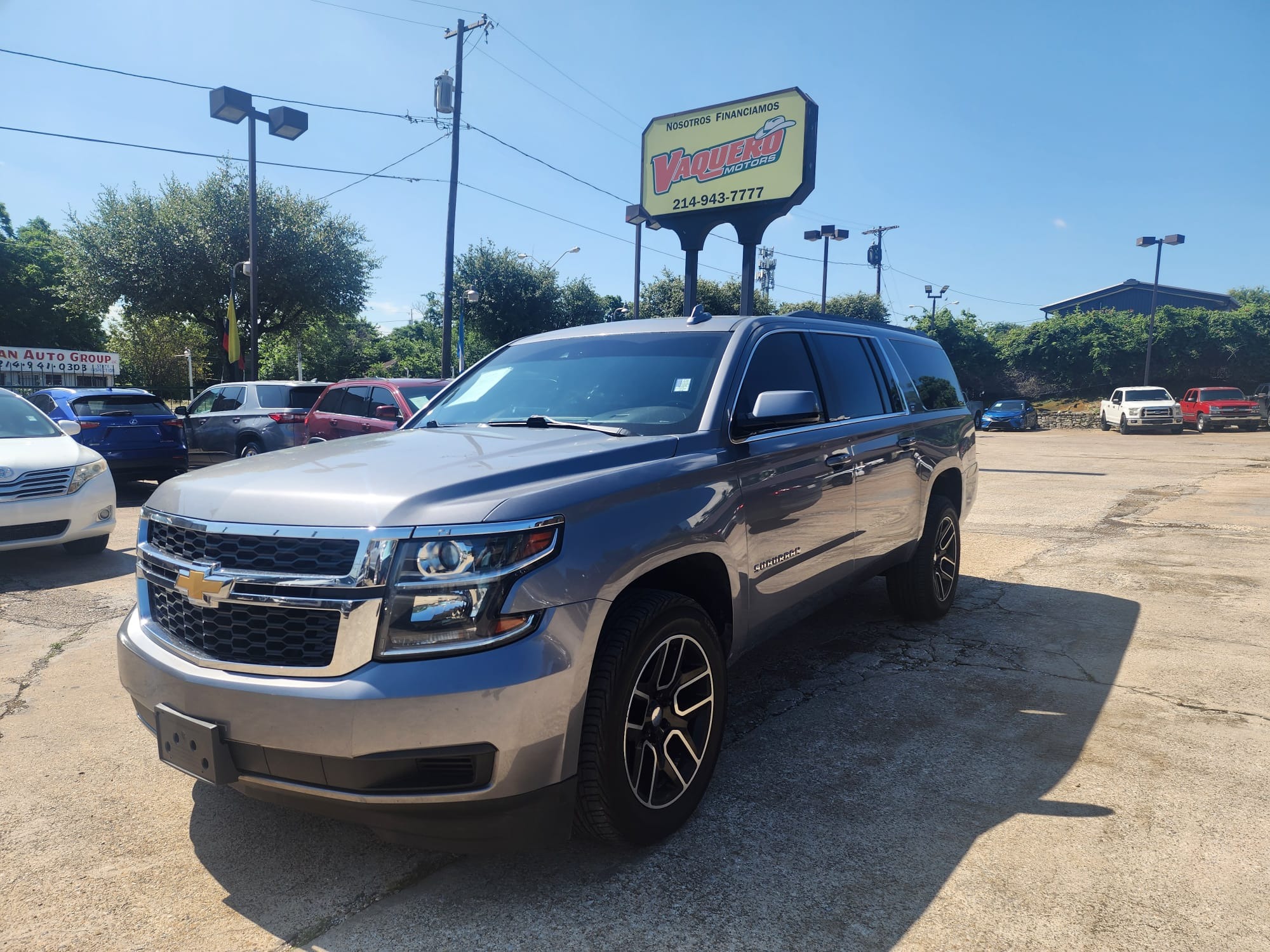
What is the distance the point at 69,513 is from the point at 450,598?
6376mm

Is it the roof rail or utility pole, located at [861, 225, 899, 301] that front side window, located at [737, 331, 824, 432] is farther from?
utility pole, located at [861, 225, 899, 301]

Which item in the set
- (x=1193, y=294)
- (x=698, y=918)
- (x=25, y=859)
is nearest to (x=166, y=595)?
(x=25, y=859)

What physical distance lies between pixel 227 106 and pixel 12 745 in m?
19.9

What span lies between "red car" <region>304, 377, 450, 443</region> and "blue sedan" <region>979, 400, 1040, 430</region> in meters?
30.2

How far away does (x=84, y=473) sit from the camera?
7176 millimetres

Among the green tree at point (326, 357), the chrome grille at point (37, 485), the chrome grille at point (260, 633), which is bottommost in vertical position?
the chrome grille at point (37, 485)

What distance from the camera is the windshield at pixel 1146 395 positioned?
31750mm

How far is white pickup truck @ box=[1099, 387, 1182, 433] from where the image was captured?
31078 millimetres

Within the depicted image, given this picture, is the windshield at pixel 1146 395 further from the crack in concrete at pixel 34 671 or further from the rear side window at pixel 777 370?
the crack in concrete at pixel 34 671

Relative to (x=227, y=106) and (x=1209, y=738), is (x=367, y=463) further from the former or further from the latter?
(x=227, y=106)

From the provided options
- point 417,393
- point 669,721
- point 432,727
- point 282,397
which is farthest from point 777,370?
point 282,397

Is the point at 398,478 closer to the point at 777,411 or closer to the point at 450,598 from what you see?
the point at 450,598

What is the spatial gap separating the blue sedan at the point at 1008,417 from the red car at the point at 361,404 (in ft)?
99.2

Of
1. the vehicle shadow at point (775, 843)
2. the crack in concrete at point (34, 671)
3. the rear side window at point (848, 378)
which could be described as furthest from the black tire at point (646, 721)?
the crack in concrete at point (34, 671)
